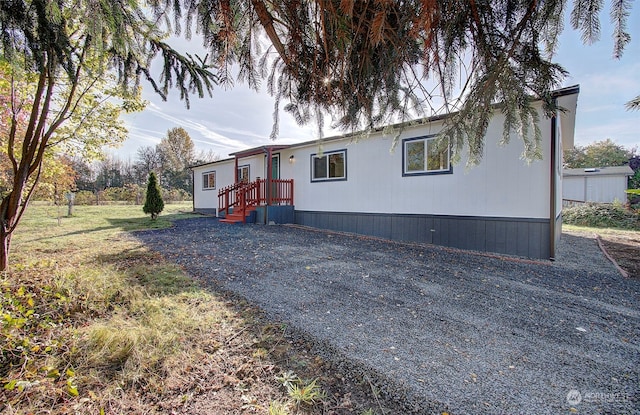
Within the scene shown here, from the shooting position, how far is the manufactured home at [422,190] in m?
5.53

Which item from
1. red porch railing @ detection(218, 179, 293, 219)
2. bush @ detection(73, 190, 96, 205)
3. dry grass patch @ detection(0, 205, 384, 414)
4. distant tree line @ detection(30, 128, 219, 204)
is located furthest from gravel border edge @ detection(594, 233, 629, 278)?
bush @ detection(73, 190, 96, 205)

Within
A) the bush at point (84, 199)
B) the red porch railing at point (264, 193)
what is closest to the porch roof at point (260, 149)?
the red porch railing at point (264, 193)

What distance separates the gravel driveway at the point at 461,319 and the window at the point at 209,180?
33.6ft

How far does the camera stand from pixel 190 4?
7.23ft

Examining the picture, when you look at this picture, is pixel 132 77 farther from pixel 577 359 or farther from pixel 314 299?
pixel 577 359

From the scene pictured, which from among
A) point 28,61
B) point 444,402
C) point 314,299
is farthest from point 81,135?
point 444,402

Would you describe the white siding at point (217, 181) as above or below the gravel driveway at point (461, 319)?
above

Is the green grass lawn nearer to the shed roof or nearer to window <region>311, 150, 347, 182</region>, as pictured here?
window <region>311, 150, 347, 182</region>

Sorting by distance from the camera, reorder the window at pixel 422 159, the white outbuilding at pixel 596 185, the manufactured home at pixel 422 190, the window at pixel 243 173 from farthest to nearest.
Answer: the white outbuilding at pixel 596 185 → the window at pixel 243 173 → the window at pixel 422 159 → the manufactured home at pixel 422 190

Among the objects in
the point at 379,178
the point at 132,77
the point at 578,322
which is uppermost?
the point at 132,77

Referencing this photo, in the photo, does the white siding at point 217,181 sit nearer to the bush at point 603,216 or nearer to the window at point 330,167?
the window at point 330,167

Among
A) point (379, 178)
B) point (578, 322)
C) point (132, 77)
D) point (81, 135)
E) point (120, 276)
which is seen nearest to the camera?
point (578, 322)

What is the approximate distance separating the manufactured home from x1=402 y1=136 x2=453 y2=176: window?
1.0 inches

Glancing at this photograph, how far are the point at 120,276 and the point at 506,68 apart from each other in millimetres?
4919
